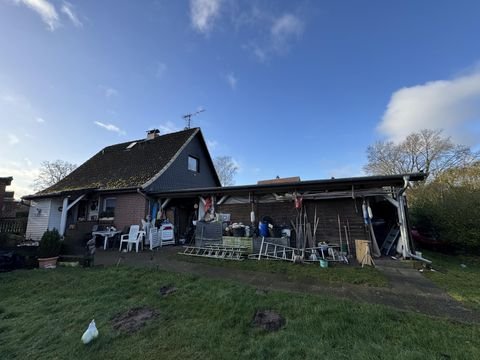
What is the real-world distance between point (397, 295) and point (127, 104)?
1236 centimetres

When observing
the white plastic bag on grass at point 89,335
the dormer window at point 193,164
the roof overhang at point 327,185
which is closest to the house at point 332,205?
the roof overhang at point 327,185

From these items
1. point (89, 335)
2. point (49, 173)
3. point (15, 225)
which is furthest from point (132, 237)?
point (49, 173)

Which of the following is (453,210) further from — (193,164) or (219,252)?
(193,164)

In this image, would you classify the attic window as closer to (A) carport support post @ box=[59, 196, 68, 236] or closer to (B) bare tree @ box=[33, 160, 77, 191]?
(A) carport support post @ box=[59, 196, 68, 236]

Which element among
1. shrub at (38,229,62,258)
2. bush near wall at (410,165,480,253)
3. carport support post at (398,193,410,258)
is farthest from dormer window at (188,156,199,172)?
bush near wall at (410,165,480,253)

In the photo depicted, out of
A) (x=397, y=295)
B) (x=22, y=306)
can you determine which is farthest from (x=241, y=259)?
(x=22, y=306)

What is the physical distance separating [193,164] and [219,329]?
1226cm

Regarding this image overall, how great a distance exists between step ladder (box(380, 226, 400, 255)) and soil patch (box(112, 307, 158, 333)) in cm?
776

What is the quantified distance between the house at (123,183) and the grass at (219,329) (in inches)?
250

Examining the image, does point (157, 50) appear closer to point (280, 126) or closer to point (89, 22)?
point (89, 22)

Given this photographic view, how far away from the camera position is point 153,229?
30.9 feet

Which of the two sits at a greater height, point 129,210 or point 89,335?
point 129,210

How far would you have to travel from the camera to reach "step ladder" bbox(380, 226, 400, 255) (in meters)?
7.46

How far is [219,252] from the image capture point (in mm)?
7750
